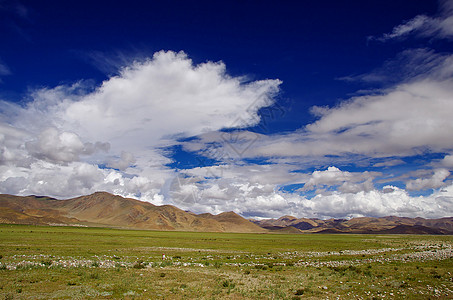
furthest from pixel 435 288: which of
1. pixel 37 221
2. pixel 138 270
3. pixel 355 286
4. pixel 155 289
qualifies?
pixel 37 221

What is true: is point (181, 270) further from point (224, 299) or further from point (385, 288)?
point (385, 288)

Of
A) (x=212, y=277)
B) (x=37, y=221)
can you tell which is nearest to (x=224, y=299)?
(x=212, y=277)

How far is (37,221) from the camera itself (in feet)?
616

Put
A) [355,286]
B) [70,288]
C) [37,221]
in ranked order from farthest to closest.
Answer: [37,221], [355,286], [70,288]

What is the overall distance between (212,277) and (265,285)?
190 inches

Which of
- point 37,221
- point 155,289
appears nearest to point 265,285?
point 155,289

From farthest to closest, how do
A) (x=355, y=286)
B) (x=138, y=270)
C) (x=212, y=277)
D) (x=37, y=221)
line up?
(x=37, y=221) < (x=138, y=270) < (x=212, y=277) < (x=355, y=286)

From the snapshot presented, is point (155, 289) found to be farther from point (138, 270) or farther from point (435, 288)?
point (435, 288)

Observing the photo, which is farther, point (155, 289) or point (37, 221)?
point (37, 221)

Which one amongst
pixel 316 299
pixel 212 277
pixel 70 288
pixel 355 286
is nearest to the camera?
pixel 316 299

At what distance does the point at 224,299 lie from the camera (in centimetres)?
1569

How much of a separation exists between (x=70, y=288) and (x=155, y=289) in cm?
525

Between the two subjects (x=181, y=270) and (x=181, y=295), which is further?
(x=181, y=270)

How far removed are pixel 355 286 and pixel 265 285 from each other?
6.06 metres
